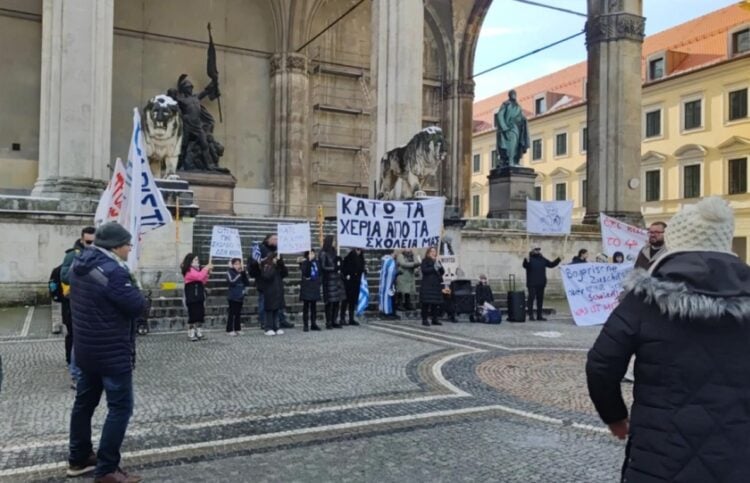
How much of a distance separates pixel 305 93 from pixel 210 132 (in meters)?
5.01

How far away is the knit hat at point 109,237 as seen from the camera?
4.52m

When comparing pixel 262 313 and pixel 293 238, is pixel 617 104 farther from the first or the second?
pixel 262 313

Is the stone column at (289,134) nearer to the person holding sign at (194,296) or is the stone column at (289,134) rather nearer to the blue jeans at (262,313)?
the blue jeans at (262,313)

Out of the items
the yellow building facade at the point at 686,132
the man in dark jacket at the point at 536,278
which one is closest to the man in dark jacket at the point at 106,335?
the man in dark jacket at the point at 536,278

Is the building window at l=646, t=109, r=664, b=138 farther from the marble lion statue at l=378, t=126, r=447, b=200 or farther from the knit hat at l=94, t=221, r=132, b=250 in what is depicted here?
the knit hat at l=94, t=221, r=132, b=250

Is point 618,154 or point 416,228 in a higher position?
point 618,154

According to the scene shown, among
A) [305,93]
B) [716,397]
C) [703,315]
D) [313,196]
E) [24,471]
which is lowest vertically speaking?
[24,471]

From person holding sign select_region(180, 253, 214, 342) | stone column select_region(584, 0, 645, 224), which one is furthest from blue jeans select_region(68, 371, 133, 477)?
stone column select_region(584, 0, 645, 224)

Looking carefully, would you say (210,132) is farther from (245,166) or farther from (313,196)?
(313,196)

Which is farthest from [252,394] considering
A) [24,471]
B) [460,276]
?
[460,276]

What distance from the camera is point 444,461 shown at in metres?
5.02

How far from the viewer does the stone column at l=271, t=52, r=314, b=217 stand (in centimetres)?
2581

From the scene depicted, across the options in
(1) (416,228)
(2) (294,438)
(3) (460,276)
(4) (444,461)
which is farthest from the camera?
(3) (460,276)

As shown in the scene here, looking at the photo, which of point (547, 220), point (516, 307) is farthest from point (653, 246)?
point (547, 220)
